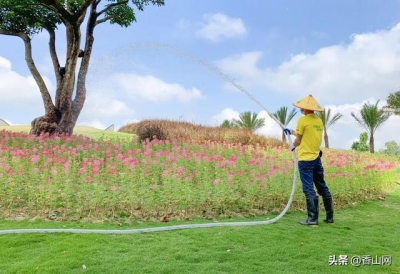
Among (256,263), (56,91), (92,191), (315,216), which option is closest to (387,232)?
(315,216)

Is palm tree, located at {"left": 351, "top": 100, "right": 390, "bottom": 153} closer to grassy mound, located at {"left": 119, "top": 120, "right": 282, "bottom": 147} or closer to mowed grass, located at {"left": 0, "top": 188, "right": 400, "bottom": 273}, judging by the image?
grassy mound, located at {"left": 119, "top": 120, "right": 282, "bottom": 147}

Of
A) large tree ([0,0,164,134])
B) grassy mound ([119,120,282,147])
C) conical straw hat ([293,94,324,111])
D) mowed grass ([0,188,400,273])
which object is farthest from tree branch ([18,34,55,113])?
conical straw hat ([293,94,324,111])

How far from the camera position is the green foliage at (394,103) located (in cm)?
2253

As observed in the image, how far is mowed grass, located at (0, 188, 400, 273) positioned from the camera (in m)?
3.52

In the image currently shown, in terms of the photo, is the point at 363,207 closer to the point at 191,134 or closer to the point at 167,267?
the point at 167,267

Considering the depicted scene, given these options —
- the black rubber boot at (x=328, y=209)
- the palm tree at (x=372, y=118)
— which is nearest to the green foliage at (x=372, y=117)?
the palm tree at (x=372, y=118)

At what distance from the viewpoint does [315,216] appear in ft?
16.4

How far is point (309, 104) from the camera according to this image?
16.2ft

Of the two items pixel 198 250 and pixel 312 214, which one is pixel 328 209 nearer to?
pixel 312 214

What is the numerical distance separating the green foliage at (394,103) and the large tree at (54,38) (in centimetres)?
1574

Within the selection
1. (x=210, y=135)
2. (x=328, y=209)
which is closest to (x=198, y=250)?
(x=328, y=209)

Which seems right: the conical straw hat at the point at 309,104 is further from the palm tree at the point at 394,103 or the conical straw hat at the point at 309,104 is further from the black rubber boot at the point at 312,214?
the palm tree at the point at 394,103

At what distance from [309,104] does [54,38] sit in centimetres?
1047

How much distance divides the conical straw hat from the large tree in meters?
8.45
